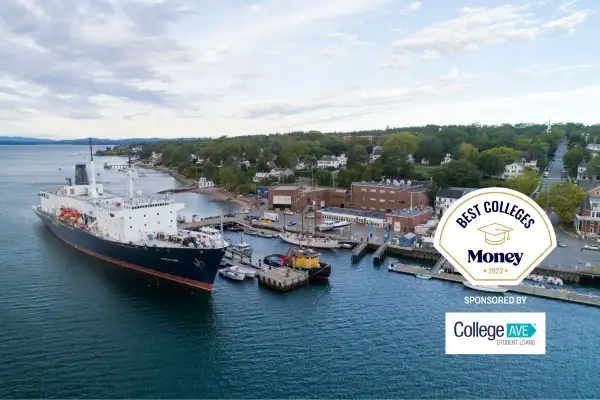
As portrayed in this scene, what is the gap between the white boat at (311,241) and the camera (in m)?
32.0

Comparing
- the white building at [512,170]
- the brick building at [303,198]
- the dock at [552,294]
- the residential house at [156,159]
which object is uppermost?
the residential house at [156,159]

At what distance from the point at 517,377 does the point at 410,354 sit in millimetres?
3664

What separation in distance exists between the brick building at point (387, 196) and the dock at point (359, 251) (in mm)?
10636

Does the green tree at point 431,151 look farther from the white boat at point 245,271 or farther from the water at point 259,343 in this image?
the white boat at point 245,271

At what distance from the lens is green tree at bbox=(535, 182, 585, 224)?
33219mm

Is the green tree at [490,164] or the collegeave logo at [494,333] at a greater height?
the green tree at [490,164]

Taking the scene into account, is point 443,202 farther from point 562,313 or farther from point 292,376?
point 292,376

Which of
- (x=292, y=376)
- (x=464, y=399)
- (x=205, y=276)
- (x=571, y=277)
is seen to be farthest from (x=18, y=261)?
(x=571, y=277)

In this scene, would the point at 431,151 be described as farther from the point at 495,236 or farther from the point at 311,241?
the point at 495,236

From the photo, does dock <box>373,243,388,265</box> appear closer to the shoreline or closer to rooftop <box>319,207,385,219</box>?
rooftop <box>319,207,385,219</box>

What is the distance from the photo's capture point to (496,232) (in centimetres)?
1040

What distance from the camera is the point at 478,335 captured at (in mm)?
11609

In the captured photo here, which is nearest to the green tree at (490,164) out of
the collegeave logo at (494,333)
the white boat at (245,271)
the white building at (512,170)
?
the white building at (512,170)

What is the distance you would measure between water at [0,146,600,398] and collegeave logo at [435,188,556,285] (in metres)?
5.76
